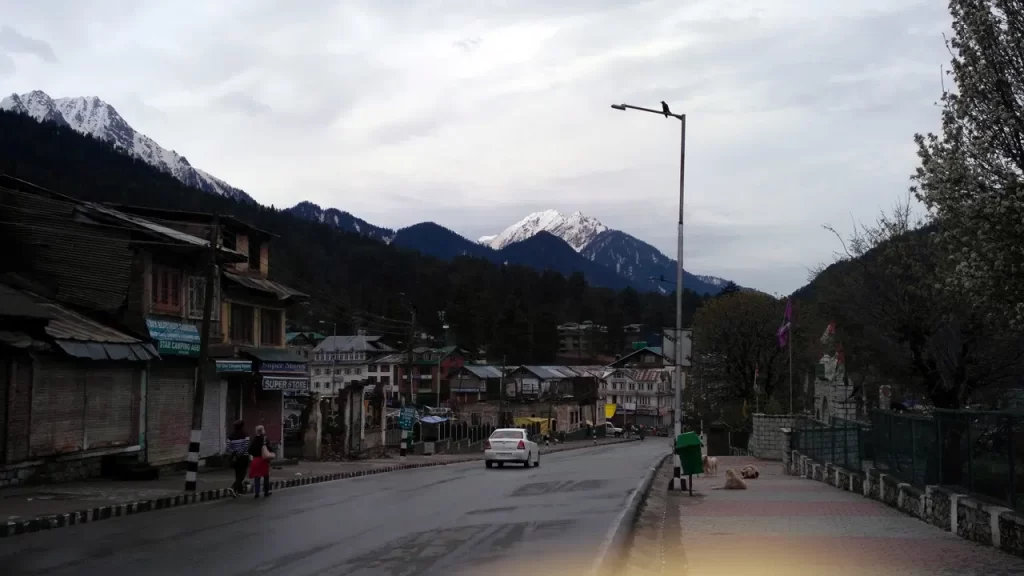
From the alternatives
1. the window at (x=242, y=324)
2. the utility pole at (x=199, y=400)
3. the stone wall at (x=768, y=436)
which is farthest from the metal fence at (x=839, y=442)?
the window at (x=242, y=324)

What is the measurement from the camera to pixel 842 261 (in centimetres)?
3584

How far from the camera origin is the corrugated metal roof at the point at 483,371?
117m

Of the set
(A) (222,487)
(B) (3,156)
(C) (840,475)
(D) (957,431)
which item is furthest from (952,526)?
(B) (3,156)

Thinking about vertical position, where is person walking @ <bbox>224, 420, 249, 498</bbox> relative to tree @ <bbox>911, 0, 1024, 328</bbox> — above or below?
below

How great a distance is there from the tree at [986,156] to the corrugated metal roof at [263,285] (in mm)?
22803

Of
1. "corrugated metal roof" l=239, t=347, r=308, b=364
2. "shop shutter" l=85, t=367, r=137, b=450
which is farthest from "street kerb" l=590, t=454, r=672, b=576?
"corrugated metal roof" l=239, t=347, r=308, b=364

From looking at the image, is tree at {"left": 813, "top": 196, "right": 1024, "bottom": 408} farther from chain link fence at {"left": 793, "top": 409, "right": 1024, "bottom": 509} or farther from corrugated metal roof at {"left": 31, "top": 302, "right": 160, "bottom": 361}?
corrugated metal roof at {"left": 31, "top": 302, "right": 160, "bottom": 361}

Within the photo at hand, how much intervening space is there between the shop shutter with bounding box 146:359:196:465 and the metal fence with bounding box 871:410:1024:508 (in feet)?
63.2

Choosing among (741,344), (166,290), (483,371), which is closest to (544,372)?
(483,371)

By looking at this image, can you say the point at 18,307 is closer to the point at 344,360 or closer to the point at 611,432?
the point at 344,360

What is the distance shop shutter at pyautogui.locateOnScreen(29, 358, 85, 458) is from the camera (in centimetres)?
2166

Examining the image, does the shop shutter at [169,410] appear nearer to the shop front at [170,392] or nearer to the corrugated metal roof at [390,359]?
the shop front at [170,392]

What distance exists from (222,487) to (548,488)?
8268 millimetres

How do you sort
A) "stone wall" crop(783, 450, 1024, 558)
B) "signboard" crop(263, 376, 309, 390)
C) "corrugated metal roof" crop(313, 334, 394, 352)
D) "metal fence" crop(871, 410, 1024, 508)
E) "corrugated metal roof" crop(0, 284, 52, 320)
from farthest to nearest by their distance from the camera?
"corrugated metal roof" crop(313, 334, 394, 352) → "signboard" crop(263, 376, 309, 390) → "corrugated metal roof" crop(0, 284, 52, 320) → "stone wall" crop(783, 450, 1024, 558) → "metal fence" crop(871, 410, 1024, 508)
